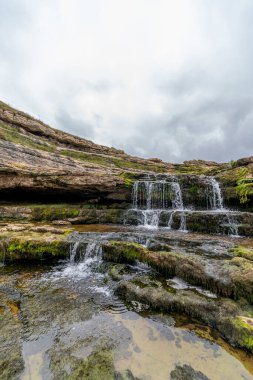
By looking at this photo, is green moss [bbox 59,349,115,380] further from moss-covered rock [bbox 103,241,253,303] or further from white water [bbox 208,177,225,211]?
white water [bbox 208,177,225,211]

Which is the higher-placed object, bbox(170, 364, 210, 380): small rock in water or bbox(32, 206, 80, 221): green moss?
bbox(32, 206, 80, 221): green moss

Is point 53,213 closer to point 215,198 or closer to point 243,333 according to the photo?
point 215,198

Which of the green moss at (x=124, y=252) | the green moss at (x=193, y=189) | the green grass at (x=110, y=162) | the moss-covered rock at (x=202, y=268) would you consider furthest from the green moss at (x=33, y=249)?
the green grass at (x=110, y=162)

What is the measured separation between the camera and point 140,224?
1447 centimetres

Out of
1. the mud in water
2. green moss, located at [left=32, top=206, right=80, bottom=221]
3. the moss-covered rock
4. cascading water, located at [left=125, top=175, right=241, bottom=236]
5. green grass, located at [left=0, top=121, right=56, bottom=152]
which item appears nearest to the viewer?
the mud in water

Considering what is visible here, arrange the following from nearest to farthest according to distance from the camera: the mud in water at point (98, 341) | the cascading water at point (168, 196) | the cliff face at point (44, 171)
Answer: the mud in water at point (98, 341) → the cliff face at point (44, 171) → the cascading water at point (168, 196)

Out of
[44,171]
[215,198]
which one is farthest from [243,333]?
[44,171]

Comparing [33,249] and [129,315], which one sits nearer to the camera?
[129,315]

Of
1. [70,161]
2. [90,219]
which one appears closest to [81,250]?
[90,219]

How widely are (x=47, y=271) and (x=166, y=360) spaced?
5.25 m

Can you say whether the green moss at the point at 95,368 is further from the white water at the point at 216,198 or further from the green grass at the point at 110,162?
the green grass at the point at 110,162

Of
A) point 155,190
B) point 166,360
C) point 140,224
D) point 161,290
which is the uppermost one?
Answer: point 155,190

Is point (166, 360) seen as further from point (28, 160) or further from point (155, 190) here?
point (28, 160)

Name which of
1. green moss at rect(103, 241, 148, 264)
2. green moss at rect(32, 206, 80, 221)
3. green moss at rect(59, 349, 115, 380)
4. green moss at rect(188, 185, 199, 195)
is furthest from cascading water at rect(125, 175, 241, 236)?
green moss at rect(59, 349, 115, 380)
